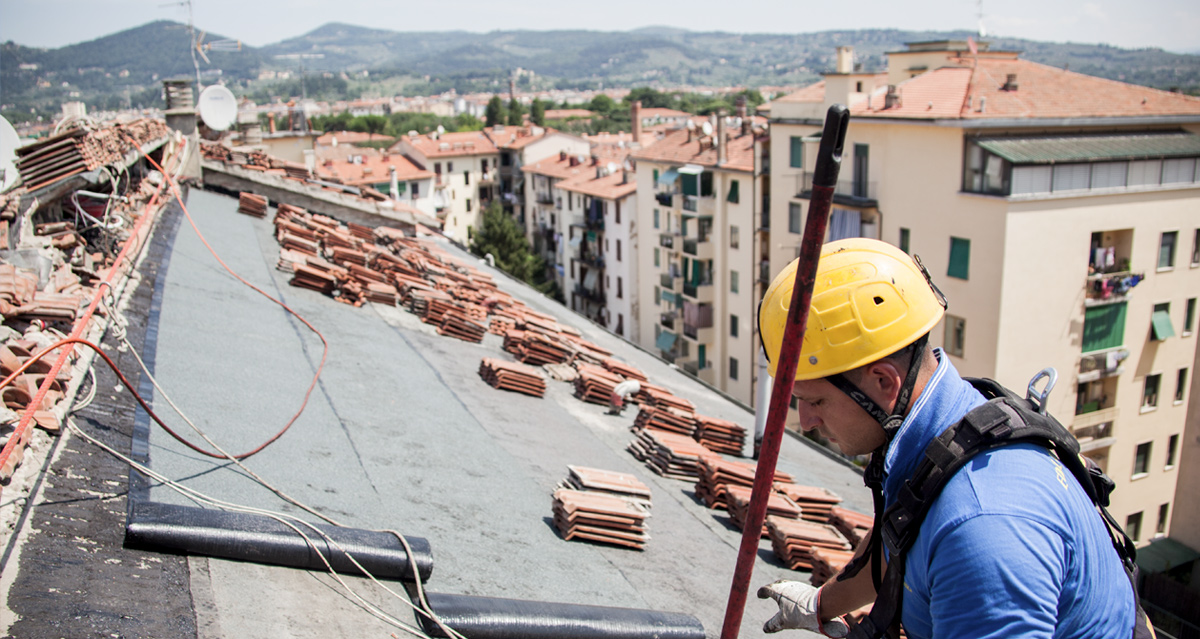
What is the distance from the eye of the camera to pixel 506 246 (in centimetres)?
6506

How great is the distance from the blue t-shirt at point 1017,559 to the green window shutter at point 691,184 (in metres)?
41.3

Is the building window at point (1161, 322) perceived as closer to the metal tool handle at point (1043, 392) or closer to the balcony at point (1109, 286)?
the balcony at point (1109, 286)

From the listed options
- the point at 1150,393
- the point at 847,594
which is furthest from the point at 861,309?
the point at 1150,393

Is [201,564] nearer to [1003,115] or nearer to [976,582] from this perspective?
[976,582]

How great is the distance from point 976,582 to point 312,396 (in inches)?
290

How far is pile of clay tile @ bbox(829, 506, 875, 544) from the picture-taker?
8.48 meters

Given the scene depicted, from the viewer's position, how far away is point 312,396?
8586mm

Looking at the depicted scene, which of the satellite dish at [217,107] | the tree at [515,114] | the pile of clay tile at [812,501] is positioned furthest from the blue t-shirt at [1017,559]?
the tree at [515,114]

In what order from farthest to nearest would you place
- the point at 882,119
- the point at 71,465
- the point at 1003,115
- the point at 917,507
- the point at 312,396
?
1. the point at 882,119
2. the point at 1003,115
3. the point at 312,396
4. the point at 71,465
5. the point at 917,507

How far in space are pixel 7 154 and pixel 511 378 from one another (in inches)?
234

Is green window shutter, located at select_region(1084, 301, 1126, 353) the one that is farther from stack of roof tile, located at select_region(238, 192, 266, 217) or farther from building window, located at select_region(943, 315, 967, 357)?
stack of roof tile, located at select_region(238, 192, 266, 217)

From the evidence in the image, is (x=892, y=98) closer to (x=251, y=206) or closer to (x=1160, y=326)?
(x=1160, y=326)

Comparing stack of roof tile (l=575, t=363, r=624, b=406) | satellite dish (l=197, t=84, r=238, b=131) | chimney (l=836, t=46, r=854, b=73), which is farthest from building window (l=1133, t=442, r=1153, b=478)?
satellite dish (l=197, t=84, r=238, b=131)

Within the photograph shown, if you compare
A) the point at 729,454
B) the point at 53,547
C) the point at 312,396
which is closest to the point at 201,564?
the point at 53,547
